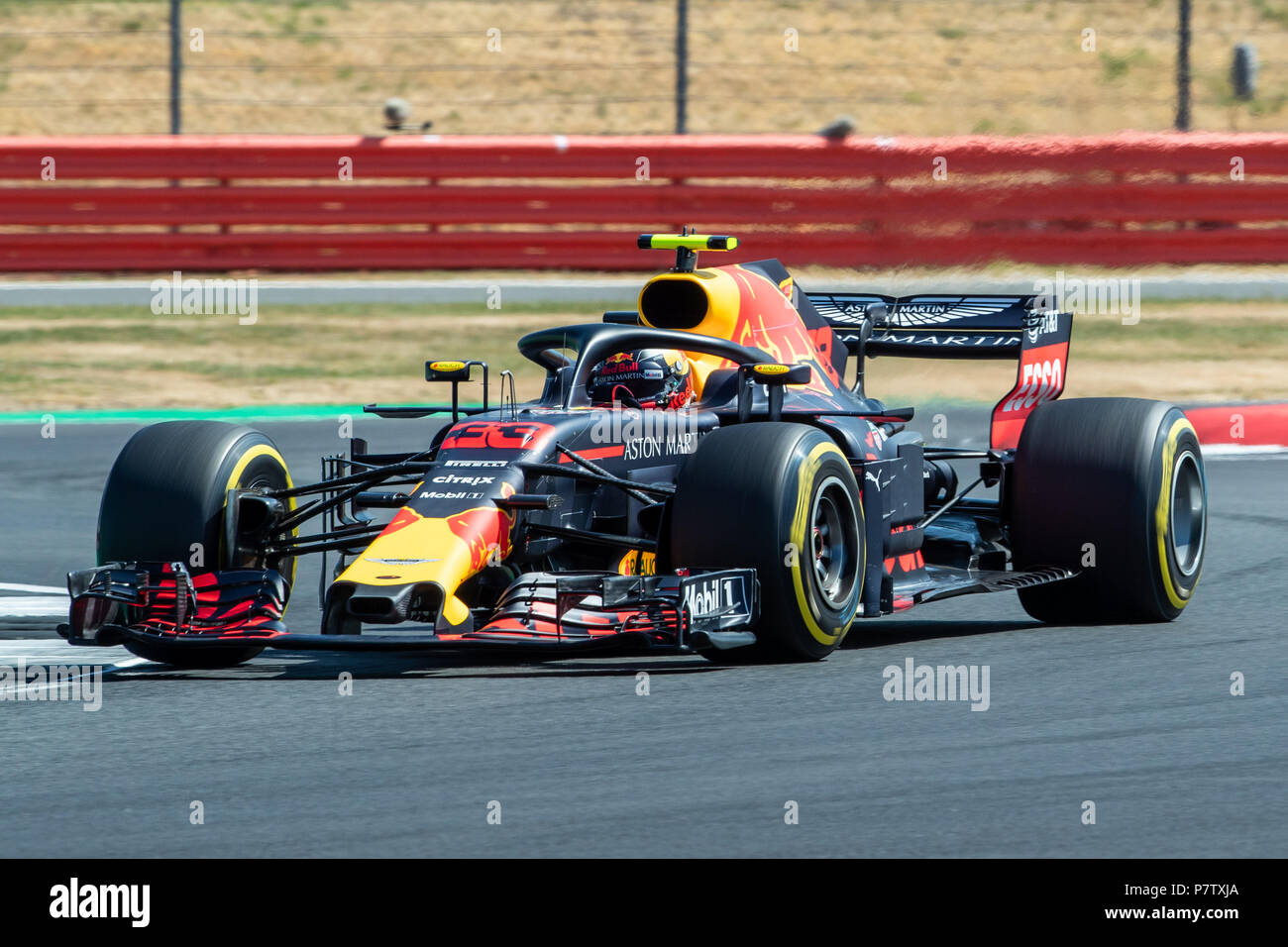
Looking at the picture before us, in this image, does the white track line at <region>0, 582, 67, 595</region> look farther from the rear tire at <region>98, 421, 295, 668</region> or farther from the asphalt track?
the rear tire at <region>98, 421, 295, 668</region>

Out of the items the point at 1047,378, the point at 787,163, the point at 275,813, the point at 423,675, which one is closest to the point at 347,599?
the point at 423,675

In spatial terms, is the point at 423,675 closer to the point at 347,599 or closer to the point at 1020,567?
the point at 347,599

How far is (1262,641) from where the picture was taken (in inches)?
306

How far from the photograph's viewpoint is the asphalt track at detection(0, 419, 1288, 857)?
16.5 ft

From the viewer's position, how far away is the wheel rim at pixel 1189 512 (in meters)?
8.53

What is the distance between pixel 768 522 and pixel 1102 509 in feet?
6.02

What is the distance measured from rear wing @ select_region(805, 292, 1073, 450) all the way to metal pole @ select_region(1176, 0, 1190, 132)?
31.2 feet

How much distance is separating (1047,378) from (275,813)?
4.93 metres

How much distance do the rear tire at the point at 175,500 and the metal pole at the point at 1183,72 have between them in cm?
1266

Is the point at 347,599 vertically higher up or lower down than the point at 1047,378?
lower down
